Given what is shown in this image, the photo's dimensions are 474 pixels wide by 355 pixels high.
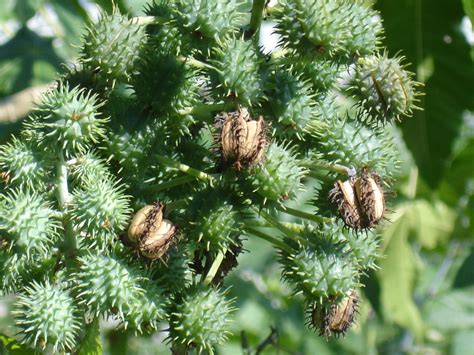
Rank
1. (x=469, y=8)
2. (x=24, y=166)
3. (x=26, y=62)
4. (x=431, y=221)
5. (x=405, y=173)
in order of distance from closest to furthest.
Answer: (x=24, y=166), (x=469, y=8), (x=26, y=62), (x=405, y=173), (x=431, y=221)

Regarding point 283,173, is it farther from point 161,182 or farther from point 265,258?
point 265,258

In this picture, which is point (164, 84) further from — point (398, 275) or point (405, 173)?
point (405, 173)

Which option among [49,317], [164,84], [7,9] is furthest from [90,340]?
[7,9]

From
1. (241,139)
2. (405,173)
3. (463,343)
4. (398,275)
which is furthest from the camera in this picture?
(463,343)

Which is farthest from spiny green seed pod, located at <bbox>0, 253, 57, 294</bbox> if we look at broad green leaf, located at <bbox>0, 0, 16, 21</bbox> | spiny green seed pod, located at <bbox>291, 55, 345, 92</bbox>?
broad green leaf, located at <bbox>0, 0, 16, 21</bbox>

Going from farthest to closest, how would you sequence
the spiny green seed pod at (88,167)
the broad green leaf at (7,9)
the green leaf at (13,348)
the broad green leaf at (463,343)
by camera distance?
the broad green leaf at (463,343) → the broad green leaf at (7,9) → the green leaf at (13,348) → the spiny green seed pod at (88,167)

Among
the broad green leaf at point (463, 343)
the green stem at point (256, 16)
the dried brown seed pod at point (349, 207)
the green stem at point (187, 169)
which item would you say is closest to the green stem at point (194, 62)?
the green stem at point (256, 16)

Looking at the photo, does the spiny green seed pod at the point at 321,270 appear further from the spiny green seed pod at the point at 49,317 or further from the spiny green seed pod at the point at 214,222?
the spiny green seed pod at the point at 49,317
